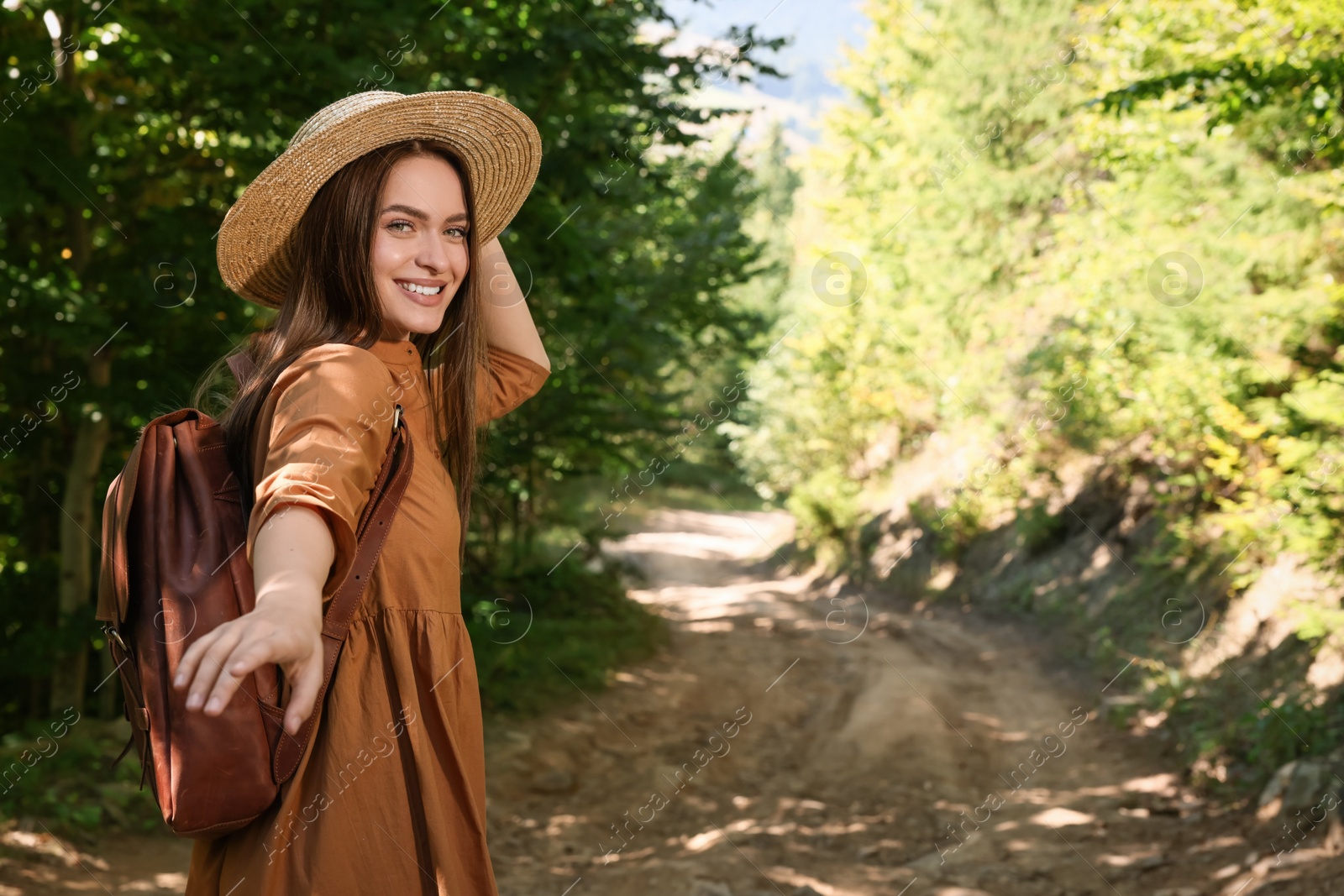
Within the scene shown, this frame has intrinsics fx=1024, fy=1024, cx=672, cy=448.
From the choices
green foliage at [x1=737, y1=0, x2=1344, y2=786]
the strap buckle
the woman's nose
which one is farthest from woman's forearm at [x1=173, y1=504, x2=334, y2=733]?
green foliage at [x1=737, y1=0, x2=1344, y2=786]

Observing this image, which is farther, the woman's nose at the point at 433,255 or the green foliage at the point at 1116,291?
the green foliage at the point at 1116,291

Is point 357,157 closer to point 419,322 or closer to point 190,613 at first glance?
point 419,322

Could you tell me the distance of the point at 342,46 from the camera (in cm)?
592

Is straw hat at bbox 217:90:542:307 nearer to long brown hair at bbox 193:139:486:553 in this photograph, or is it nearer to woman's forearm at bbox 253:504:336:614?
long brown hair at bbox 193:139:486:553

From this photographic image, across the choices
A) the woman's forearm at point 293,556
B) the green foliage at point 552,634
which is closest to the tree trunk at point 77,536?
the green foliage at point 552,634

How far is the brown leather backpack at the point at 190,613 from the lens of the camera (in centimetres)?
139

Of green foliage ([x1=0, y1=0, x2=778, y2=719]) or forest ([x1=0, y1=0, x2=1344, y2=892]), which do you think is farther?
forest ([x1=0, y1=0, x2=1344, y2=892])

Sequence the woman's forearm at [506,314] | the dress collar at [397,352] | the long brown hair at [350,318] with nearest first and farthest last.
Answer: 1. the long brown hair at [350,318]
2. the dress collar at [397,352]
3. the woman's forearm at [506,314]

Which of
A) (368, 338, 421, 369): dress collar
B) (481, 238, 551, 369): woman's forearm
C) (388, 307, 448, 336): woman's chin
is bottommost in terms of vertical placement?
(368, 338, 421, 369): dress collar

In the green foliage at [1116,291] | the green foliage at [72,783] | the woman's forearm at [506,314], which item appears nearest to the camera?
the woman's forearm at [506,314]

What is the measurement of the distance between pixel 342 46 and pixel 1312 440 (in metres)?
6.42

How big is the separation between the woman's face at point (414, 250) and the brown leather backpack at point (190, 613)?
1.34 ft

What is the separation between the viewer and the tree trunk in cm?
676

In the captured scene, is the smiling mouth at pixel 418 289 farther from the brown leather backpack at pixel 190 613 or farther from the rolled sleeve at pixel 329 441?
the brown leather backpack at pixel 190 613
